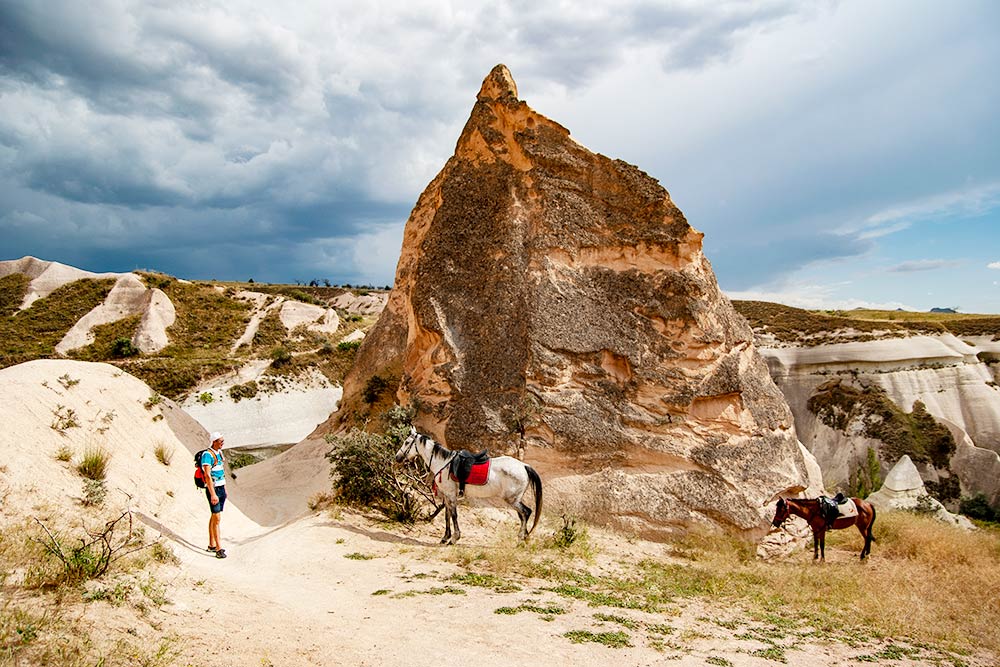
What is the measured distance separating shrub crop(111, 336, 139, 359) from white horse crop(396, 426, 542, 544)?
31623 mm

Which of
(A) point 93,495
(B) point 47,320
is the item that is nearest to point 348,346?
(B) point 47,320

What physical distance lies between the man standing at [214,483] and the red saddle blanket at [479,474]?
3330 millimetres

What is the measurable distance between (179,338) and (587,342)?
111 feet

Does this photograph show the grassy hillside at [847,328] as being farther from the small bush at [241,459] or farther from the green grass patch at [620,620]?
the green grass patch at [620,620]

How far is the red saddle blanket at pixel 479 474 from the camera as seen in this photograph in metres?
8.97

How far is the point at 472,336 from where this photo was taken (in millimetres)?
11492

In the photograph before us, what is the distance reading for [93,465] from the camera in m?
8.84

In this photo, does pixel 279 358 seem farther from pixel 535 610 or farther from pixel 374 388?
pixel 535 610

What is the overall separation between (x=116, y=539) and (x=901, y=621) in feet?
27.6

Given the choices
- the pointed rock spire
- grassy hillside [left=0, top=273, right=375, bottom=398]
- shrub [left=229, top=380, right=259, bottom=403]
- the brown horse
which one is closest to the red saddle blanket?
the brown horse

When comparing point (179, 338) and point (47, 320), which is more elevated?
point (47, 320)

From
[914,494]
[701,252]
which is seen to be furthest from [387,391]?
[914,494]

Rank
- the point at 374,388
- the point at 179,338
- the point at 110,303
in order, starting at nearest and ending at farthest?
1. the point at 374,388
2. the point at 179,338
3. the point at 110,303

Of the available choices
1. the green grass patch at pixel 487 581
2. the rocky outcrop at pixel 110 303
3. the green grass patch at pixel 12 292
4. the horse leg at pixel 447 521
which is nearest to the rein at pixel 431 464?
the horse leg at pixel 447 521
